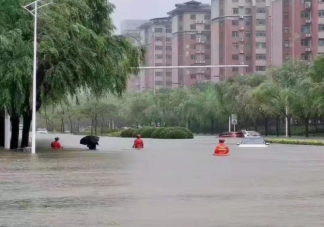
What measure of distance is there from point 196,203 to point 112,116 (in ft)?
417

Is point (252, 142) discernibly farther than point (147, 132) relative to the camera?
No

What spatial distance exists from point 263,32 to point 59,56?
121501 mm

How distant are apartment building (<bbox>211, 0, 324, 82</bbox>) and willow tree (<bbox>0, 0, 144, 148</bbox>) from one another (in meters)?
91.6

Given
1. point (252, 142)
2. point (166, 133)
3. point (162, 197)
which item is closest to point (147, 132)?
point (166, 133)

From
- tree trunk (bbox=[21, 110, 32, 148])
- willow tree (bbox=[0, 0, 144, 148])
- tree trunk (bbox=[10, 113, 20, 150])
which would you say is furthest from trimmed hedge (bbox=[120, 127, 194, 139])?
willow tree (bbox=[0, 0, 144, 148])

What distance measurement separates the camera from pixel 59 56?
1873 inches

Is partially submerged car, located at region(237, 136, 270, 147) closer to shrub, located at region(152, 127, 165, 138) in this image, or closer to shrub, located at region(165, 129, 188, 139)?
shrub, located at region(165, 129, 188, 139)

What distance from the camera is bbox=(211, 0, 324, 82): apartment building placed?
139m

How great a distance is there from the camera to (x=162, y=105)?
13012 centimetres

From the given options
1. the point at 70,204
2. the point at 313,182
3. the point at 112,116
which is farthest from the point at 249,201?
the point at 112,116

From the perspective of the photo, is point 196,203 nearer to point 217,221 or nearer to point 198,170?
point 217,221

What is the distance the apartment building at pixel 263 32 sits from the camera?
139 metres

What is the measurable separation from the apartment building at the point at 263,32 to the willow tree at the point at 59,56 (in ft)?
301

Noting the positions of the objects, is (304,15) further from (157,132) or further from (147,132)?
(157,132)
